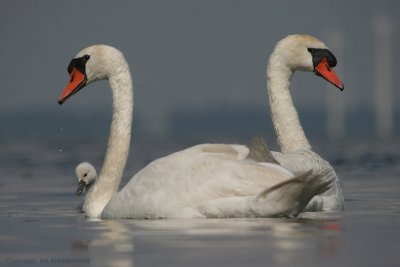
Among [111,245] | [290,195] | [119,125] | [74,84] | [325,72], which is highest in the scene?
[325,72]

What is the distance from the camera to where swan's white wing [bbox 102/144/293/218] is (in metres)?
14.9

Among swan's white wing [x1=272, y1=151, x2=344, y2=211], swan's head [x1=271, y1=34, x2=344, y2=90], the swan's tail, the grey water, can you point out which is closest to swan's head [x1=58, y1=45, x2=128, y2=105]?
the grey water

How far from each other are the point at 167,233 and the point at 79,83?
14.9 feet

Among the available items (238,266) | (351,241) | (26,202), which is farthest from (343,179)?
(238,266)

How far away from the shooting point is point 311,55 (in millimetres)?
19484

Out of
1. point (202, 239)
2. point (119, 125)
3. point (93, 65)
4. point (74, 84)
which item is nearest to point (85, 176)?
point (74, 84)

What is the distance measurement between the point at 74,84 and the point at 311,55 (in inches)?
137

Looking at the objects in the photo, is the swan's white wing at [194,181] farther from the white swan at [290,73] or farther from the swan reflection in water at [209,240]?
the white swan at [290,73]

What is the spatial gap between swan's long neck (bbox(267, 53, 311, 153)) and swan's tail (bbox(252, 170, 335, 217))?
4182 mm

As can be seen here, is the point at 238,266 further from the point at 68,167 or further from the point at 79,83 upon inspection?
the point at 68,167

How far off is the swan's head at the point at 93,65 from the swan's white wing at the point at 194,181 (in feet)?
7.91

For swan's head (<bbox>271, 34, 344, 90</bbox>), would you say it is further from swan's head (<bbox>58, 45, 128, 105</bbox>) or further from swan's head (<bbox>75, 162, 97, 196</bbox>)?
swan's head (<bbox>75, 162, 97, 196</bbox>)

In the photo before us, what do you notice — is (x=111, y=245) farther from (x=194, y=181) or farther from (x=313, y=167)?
(x=313, y=167)

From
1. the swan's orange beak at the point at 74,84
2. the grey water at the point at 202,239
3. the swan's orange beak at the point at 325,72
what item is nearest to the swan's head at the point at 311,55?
the swan's orange beak at the point at 325,72
